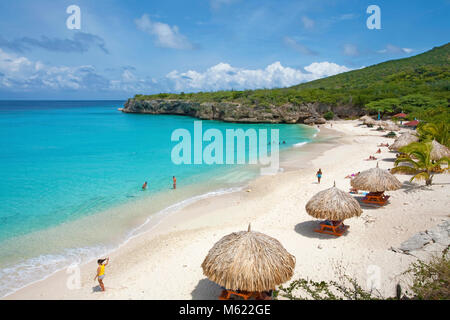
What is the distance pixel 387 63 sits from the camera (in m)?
114

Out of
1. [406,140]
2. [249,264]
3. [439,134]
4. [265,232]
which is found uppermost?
[439,134]

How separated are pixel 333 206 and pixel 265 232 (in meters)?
2.85

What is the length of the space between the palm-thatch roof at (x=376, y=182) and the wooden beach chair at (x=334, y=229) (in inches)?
108

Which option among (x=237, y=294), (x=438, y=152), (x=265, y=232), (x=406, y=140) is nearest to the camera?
(x=237, y=294)

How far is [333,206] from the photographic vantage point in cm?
1023

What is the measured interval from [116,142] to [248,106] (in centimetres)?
3540

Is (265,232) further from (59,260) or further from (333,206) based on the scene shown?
(59,260)

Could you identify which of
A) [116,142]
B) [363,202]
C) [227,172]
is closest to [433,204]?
[363,202]

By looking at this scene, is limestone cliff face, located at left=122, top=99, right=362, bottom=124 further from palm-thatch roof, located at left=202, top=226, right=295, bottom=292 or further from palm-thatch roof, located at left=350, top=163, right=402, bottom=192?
palm-thatch roof, located at left=202, top=226, right=295, bottom=292

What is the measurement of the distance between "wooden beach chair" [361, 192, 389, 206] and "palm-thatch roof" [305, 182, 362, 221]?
3.05m

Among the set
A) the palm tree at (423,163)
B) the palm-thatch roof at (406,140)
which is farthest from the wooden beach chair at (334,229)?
the palm-thatch roof at (406,140)

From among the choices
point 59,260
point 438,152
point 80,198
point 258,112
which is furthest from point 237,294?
point 258,112

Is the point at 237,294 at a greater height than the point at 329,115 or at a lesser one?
lesser

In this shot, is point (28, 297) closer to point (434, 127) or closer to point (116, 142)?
point (434, 127)
